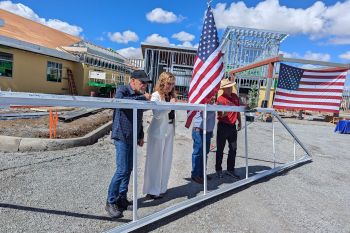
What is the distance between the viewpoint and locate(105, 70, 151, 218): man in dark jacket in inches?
152

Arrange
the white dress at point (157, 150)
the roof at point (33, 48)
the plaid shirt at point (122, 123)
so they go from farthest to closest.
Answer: the roof at point (33, 48) → the white dress at point (157, 150) → the plaid shirt at point (122, 123)

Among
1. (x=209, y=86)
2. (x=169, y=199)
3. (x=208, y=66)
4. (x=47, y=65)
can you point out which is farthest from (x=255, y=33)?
(x=169, y=199)

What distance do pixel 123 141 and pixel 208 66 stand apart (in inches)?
92.1

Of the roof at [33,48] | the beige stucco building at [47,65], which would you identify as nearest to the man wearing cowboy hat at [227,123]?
the beige stucco building at [47,65]

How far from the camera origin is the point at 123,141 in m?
3.87

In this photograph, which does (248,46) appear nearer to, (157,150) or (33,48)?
(33,48)

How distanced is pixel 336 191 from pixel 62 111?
11.6 metres

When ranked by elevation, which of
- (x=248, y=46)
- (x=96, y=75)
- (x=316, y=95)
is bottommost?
(x=316, y=95)

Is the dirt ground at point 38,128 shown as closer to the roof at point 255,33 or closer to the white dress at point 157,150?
the white dress at point 157,150

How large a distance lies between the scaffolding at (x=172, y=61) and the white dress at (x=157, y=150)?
25400 millimetres

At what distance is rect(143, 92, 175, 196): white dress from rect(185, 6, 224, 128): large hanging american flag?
0.90 metres

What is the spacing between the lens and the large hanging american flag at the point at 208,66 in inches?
215

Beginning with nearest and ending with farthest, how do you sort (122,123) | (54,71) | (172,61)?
(122,123) < (54,71) < (172,61)

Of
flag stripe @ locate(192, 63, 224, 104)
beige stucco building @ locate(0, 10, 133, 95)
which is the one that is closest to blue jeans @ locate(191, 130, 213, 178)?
flag stripe @ locate(192, 63, 224, 104)
